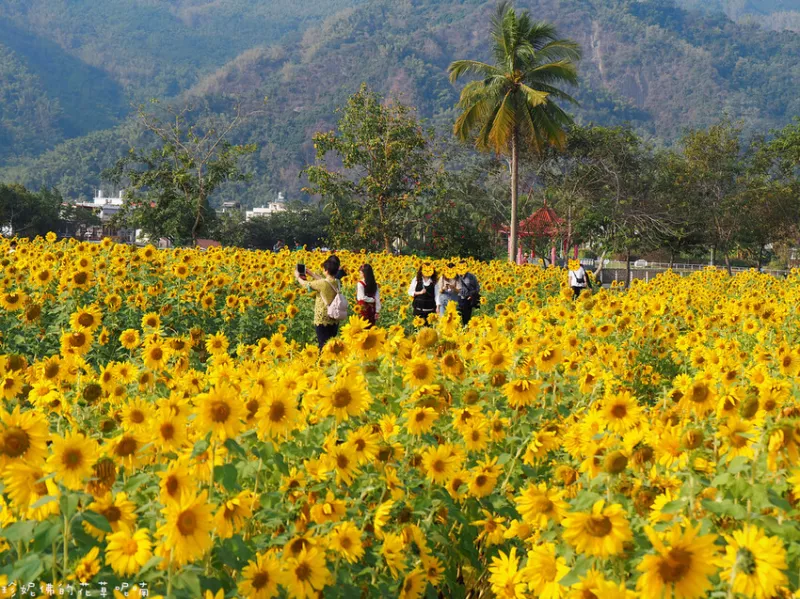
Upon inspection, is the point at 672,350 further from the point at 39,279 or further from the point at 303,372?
the point at 39,279

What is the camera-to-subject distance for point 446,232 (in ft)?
90.1

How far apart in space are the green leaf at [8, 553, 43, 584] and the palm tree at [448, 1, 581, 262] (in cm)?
2231

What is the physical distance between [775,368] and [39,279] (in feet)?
21.0

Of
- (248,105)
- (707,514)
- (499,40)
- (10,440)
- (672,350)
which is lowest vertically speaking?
(672,350)

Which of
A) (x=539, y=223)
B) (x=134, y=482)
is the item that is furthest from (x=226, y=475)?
(x=539, y=223)

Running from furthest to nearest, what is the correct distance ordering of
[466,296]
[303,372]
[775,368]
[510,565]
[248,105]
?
[248,105] → [466,296] → [775,368] → [303,372] → [510,565]

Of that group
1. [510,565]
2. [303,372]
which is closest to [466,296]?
[303,372]

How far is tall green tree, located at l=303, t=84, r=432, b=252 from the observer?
26828 mm

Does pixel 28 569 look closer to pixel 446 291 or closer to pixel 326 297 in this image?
pixel 326 297

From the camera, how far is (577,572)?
198 cm

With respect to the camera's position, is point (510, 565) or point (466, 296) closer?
point (510, 565)

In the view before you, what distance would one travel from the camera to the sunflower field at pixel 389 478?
1854 millimetres

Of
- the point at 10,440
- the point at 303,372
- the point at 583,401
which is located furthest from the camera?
the point at 583,401

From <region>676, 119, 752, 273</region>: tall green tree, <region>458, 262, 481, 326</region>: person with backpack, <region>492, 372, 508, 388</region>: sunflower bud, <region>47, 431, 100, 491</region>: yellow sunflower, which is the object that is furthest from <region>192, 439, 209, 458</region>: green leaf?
<region>676, 119, 752, 273</region>: tall green tree
